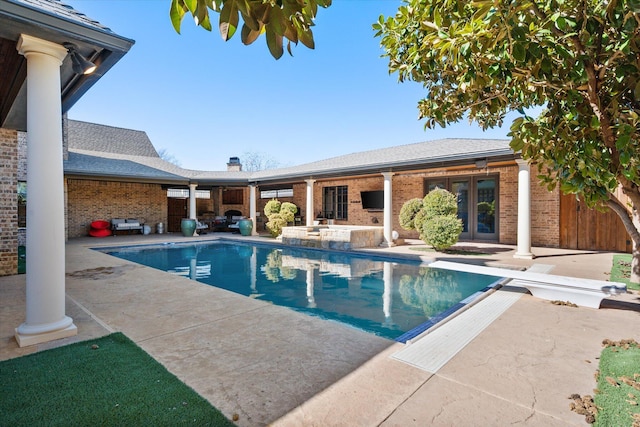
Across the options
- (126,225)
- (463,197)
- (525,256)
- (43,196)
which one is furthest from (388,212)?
(126,225)

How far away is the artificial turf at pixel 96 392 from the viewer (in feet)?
6.39

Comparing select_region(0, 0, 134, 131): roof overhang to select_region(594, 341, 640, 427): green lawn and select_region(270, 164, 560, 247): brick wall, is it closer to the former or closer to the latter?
select_region(594, 341, 640, 427): green lawn

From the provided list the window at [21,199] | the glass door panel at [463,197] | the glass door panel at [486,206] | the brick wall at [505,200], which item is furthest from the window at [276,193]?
the window at [21,199]

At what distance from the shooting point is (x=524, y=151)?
2342 mm

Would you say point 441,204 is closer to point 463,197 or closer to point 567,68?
point 463,197

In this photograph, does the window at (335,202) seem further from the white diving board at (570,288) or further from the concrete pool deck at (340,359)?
the concrete pool deck at (340,359)

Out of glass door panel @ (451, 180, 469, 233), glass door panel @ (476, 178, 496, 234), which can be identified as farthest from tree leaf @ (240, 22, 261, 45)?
glass door panel @ (451, 180, 469, 233)

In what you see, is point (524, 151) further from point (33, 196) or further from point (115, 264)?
point (115, 264)

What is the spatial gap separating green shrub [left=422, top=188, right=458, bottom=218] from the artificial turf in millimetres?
8801

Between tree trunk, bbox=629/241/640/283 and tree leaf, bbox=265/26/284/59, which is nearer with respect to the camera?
tree leaf, bbox=265/26/284/59

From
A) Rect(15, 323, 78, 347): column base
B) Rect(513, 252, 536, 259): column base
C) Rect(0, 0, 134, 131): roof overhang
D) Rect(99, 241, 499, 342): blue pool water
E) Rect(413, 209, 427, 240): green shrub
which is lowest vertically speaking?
Rect(99, 241, 499, 342): blue pool water

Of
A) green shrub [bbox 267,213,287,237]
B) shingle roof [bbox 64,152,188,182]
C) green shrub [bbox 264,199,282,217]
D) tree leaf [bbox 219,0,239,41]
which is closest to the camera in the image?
tree leaf [bbox 219,0,239,41]

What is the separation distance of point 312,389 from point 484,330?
226cm

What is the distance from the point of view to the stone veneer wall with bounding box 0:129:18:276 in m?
6.10
